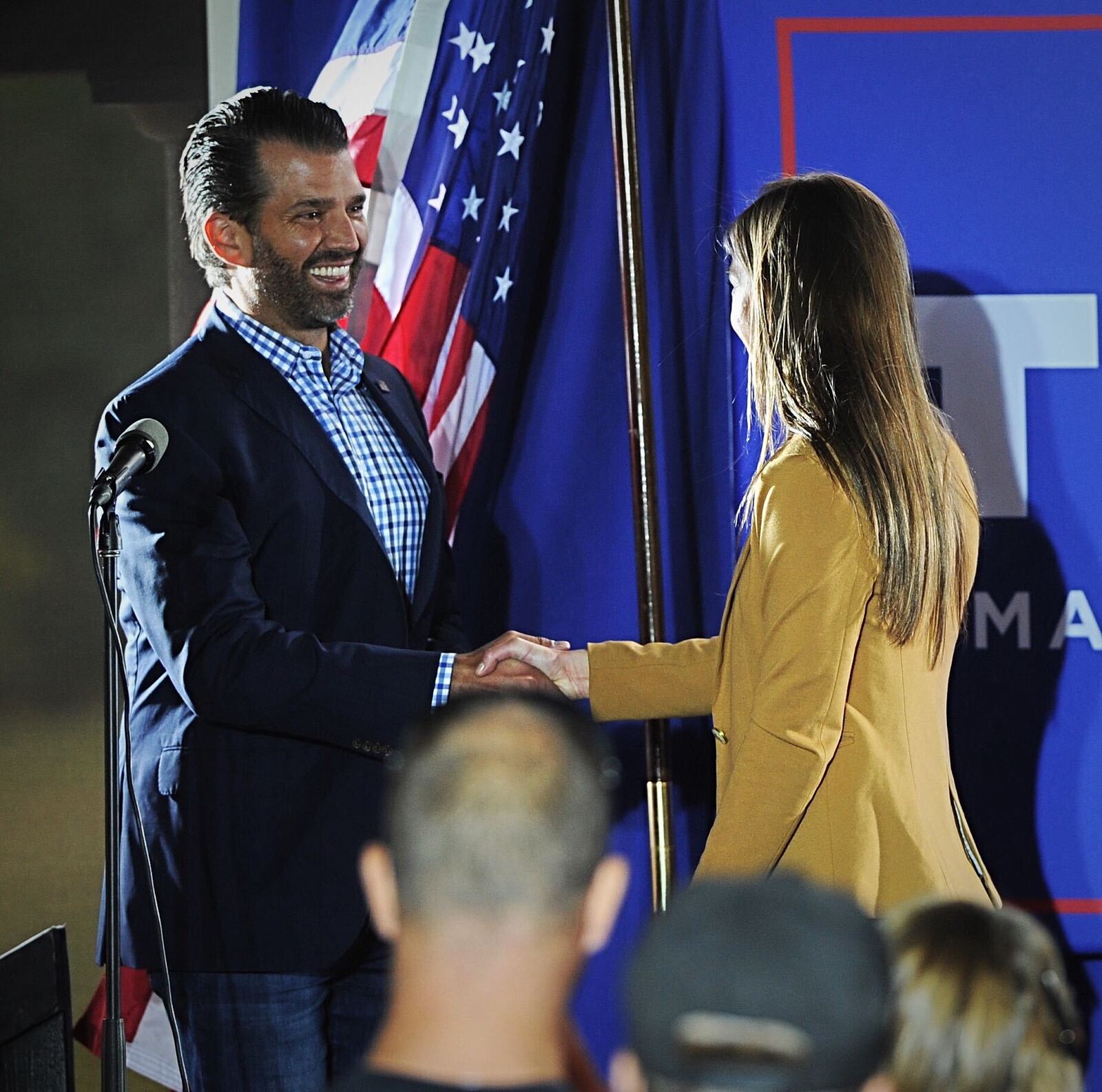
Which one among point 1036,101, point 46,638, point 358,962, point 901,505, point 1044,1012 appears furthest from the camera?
point 46,638

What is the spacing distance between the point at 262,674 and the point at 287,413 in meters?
0.42

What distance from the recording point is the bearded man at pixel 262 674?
2203 mm

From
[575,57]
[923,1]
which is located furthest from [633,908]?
[923,1]

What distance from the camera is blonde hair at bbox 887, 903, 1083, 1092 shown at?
3.28 ft

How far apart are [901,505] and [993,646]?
1260 millimetres

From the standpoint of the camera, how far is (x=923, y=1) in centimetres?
294

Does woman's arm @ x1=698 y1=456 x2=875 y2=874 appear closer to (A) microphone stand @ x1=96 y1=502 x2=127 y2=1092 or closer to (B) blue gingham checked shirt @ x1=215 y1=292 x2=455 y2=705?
(B) blue gingham checked shirt @ x1=215 y1=292 x2=455 y2=705

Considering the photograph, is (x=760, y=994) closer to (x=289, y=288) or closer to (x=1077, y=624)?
(x=289, y=288)

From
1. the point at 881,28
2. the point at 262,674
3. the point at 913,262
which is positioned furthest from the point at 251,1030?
the point at 881,28

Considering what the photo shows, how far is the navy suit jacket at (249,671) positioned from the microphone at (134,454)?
0.58 feet

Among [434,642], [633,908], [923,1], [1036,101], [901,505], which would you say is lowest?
[633,908]

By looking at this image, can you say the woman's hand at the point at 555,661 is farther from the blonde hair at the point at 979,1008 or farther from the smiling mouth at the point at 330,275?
the blonde hair at the point at 979,1008

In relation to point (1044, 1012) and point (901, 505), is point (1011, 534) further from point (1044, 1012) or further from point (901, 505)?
point (1044, 1012)

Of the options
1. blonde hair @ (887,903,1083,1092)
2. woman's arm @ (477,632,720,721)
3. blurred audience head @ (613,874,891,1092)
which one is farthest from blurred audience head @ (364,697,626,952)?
woman's arm @ (477,632,720,721)
